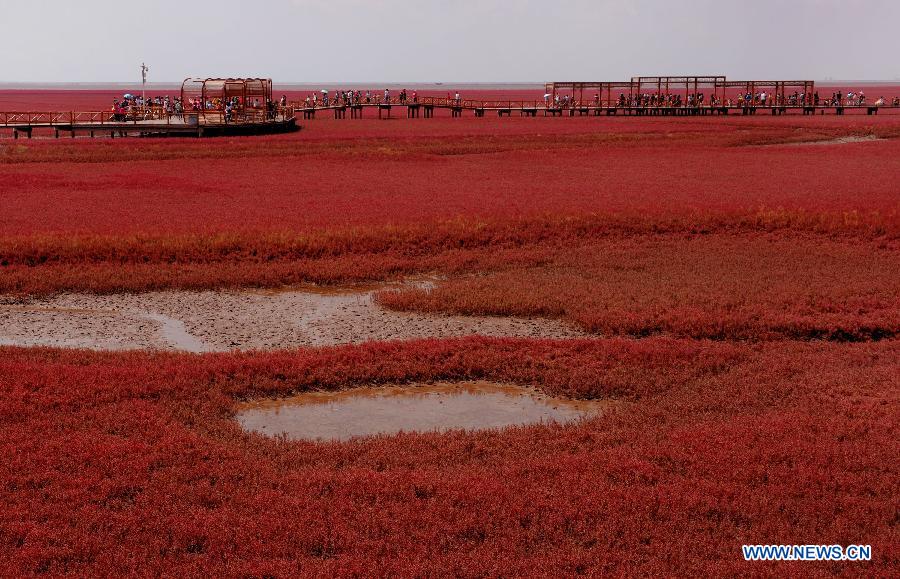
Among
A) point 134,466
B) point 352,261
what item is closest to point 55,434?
point 134,466

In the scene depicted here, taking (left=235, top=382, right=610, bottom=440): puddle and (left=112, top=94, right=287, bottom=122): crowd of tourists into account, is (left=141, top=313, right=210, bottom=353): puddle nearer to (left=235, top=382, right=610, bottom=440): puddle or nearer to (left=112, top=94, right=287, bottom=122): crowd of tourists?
(left=235, top=382, right=610, bottom=440): puddle

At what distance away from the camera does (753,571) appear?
Answer: 24.6 ft

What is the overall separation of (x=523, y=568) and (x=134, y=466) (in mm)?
4347

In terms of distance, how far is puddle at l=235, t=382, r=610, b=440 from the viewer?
11680mm

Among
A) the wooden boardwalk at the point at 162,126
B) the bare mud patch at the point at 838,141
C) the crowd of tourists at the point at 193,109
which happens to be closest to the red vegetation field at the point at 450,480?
the wooden boardwalk at the point at 162,126

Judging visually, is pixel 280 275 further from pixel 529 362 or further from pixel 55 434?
pixel 55 434

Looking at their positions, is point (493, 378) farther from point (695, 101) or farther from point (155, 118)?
point (695, 101)

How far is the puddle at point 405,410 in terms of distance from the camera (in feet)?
38.3

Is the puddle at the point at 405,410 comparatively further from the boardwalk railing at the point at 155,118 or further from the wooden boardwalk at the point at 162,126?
the boardwalk railing at the point at 155,118

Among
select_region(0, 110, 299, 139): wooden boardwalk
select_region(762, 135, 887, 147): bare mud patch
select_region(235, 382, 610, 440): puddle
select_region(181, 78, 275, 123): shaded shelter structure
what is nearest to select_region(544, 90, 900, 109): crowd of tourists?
select_region(762, 135, 887, 147): bare mud patch

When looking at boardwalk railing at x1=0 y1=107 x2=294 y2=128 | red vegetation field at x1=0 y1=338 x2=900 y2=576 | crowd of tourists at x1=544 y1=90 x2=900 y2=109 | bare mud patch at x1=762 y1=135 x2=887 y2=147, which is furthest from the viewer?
crowd of tourists at x1=544 y1=90 x2=900 y2=109

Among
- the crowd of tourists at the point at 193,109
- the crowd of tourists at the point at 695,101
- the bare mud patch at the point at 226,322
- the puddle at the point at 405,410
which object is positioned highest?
the crowd of tourists at the point at 695,101

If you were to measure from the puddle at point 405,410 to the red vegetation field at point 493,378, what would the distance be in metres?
0.41

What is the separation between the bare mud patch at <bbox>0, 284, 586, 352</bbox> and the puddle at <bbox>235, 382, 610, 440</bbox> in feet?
9.96
